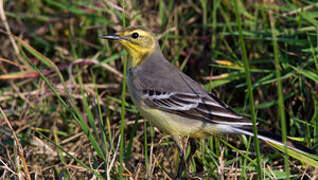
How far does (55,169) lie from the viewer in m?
3.88

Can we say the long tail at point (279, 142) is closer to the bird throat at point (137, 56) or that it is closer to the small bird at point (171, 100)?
the small bird at point (171, 100)

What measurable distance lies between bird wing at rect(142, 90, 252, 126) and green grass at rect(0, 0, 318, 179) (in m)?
0.21

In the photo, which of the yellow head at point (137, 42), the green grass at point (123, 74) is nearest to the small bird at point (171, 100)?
the yellow head at point (137, 42)

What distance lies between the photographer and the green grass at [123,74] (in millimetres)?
3863

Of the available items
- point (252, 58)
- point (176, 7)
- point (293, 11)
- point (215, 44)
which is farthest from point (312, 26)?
point (176, 7)

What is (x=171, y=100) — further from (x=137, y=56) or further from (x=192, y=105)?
(x=137, y=56)

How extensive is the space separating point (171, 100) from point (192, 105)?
0.62 feet

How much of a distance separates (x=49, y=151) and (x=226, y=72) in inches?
79.1

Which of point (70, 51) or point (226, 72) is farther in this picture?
point (70, 51)

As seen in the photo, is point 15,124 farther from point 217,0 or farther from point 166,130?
point 217,0

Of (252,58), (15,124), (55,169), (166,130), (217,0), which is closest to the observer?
(166,130)

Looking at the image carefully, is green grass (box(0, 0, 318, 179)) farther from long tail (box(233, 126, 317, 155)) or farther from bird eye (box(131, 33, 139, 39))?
long tail (box(233, 126, 317, 155))

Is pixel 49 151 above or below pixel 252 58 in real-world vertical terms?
below

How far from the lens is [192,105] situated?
11.6ft
